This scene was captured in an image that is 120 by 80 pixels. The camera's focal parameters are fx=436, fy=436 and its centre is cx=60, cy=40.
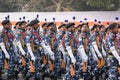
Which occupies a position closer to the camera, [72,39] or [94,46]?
[72,39]

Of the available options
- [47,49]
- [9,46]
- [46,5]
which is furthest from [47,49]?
[46,5]

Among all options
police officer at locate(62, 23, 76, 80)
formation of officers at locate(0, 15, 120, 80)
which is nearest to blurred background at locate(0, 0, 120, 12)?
formation of officers at locate(0, 15, 120, 80)

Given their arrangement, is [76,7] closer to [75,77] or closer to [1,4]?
[1,4]

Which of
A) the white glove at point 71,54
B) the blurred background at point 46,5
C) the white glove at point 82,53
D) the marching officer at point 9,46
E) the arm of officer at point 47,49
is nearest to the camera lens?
the white glove at point 71,54

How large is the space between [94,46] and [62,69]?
62.4 inches

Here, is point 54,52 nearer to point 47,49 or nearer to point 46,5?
point 47,49

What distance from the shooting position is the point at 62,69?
1373 centimetres

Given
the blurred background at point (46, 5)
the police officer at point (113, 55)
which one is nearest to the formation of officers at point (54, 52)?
the police officer at point (113, 55)

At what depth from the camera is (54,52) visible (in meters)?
13.4

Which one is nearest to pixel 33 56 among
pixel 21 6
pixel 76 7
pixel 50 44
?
pixel 50 44

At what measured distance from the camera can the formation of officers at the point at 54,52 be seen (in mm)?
11508

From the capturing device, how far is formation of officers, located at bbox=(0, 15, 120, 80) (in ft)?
37.8

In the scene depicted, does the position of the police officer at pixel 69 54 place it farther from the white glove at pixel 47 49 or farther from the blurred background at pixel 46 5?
the blurred background at pixel 46 5

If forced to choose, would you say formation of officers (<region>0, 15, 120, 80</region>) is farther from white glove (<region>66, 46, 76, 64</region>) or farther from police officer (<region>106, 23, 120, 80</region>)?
police officer (<region>106, 23, 120, 80</region>)
